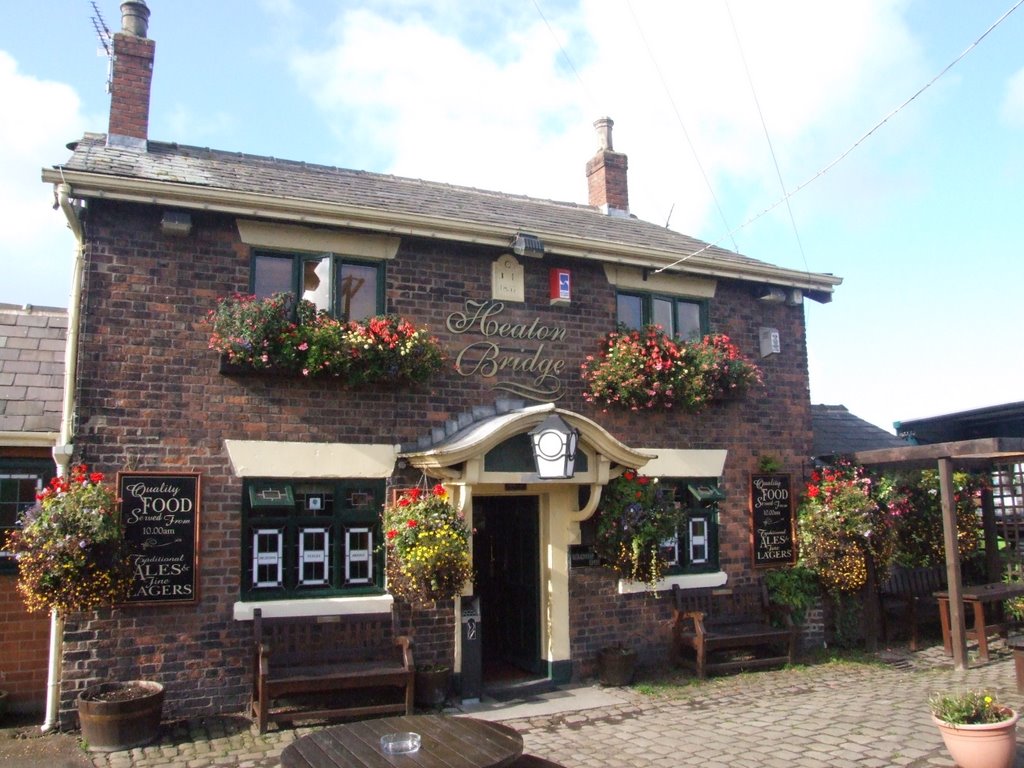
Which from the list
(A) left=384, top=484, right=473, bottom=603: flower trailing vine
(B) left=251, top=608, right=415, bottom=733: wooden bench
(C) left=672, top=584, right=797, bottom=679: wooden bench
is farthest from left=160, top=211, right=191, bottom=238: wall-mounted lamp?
(C) left=672, top=584, right=797, bottom=679: wooden bench

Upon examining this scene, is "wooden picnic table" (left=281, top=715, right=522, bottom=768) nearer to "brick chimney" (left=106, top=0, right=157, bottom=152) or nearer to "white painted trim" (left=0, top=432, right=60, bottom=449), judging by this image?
"white painted trim" (left=0, top=432, right=60, bottom=449)

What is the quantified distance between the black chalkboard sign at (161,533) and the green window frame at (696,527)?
5453 mm

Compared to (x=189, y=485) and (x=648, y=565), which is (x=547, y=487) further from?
(x=189, y=485)

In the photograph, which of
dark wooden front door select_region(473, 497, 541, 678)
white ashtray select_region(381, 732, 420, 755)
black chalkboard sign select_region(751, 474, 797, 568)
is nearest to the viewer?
white ashtray select_region(381, 732, 420, 755)

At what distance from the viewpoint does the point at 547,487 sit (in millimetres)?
9336

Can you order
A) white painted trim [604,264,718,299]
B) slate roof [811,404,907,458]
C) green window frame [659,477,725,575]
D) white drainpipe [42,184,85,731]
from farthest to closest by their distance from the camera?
slate roof [811,404,907,458] < white painted trim [604,264,718,299] < green window frame [659,477,725,575] < white drainpipe [42,184,85,731]

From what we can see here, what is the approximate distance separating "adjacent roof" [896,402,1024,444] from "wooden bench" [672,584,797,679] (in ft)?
20.4

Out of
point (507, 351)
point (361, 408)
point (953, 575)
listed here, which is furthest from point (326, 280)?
point (953, 575)


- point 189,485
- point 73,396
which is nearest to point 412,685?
point 189,485

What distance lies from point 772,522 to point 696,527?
1.16 metres

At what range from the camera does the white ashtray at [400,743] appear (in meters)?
4.73

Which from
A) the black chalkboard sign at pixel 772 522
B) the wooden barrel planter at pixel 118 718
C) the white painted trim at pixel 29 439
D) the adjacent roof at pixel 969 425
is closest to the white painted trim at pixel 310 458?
the white painted trim at pixel 29 439

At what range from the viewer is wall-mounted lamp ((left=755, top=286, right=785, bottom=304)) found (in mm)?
11242

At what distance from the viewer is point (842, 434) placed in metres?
12.5
